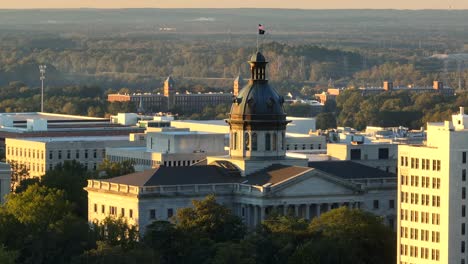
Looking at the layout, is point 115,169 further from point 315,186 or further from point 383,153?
point 315,186

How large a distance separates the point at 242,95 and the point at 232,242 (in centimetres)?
1981

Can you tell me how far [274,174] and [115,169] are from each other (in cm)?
2087

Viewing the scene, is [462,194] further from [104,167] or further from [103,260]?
[104,167]

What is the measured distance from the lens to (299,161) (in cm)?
14112

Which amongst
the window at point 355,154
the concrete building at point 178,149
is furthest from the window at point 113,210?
the window at point 355,154

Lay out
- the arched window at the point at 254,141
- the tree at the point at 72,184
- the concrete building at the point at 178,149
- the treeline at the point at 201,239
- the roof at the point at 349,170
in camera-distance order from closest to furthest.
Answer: the treeline at the point at 201,239, the arched window at the point at 254,141, the roof at the point at 349,170, the tree at the point at 72,184, the concrete building at the point at 178,149

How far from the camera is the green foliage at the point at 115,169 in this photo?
153750mm

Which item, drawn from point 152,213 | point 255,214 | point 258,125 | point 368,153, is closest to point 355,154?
point 368,153

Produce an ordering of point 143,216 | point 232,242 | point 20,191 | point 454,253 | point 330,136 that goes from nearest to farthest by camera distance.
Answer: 1. point 454,253
2. point 232,242
3. point 143,216
4. point 20,191
5. point 330,136

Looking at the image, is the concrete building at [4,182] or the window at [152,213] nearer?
the window at [152,213]

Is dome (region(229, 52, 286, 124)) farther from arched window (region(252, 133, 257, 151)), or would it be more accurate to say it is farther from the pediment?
the pediment

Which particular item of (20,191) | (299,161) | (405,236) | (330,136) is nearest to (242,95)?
(299,161)

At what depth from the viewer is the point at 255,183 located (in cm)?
13650

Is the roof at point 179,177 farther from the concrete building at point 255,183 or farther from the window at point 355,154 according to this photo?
the window at point 355,154
